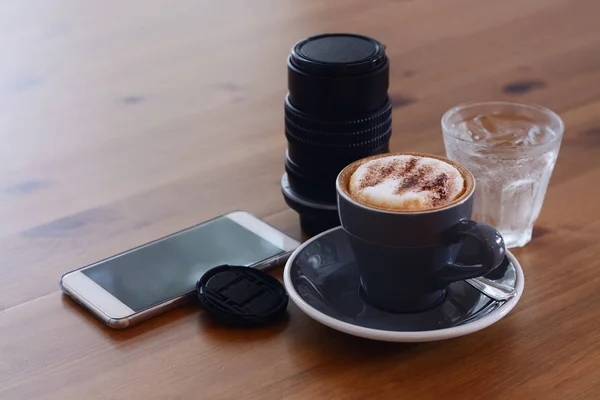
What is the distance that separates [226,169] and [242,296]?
0.90ft

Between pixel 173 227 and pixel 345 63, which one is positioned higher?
pixel 345 63

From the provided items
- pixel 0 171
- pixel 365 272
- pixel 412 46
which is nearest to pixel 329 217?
pixel 365 272

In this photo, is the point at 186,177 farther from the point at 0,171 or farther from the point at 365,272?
the point at 365,272

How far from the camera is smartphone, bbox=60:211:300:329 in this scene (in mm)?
812

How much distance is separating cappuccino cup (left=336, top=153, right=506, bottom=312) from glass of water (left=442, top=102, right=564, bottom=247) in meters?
0.11

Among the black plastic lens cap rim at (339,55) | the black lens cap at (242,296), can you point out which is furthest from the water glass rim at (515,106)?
the black lens cap at (242,296)

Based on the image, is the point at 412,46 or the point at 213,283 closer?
the point at 213,283

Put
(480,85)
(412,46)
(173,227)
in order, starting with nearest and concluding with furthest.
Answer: (173,227)
(480,85)
(412,46)

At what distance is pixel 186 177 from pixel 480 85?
1.47ft

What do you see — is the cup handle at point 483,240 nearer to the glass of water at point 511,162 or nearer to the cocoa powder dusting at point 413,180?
the cocoa powder dusting at point 413,180

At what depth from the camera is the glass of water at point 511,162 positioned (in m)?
0.89

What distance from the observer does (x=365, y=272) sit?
0.78m

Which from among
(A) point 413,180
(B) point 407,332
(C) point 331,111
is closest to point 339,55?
(C) point 331,111

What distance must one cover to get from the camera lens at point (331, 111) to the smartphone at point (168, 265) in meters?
0.06
